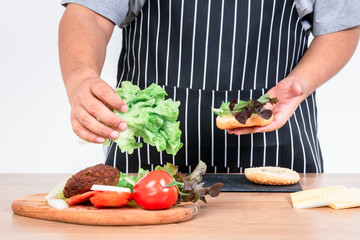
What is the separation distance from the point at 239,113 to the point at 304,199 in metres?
0.53

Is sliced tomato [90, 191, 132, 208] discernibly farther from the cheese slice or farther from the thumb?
the thumb

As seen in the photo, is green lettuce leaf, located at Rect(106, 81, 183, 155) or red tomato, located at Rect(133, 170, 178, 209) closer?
red tomato, located at Rect(133, 170, 178, 209)

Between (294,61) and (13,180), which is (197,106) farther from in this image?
(13,180)

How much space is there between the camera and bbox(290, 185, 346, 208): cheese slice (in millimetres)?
1678

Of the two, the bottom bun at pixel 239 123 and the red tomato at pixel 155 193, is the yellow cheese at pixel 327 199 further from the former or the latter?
the bottom bun at pixel 239 123

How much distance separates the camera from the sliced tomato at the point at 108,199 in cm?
156

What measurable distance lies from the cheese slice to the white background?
2.47 m

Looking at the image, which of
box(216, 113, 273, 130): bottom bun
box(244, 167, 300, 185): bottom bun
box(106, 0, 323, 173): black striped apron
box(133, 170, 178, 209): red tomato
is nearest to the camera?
box(133, 170, 178, 209): red tomato

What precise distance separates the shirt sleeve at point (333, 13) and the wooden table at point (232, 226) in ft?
4.00

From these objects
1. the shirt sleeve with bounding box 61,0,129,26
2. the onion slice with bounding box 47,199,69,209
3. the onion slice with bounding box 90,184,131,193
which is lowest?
the onion slice with bounding box 47,199,69,209

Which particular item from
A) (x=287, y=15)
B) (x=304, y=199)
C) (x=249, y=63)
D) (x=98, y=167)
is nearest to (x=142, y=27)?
(x=249, y=63)

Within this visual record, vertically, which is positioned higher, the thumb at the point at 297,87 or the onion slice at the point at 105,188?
the thumb at the point at 297,87

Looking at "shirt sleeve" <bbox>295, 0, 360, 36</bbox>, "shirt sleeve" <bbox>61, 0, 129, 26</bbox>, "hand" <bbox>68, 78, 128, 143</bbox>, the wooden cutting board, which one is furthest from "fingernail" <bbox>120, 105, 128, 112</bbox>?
"shirt sleeve" <bbox>295, 0, 360, 36</bbox>

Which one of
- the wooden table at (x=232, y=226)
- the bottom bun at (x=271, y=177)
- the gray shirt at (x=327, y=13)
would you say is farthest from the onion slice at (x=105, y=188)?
the gray shirt at (x=327, y=13)
